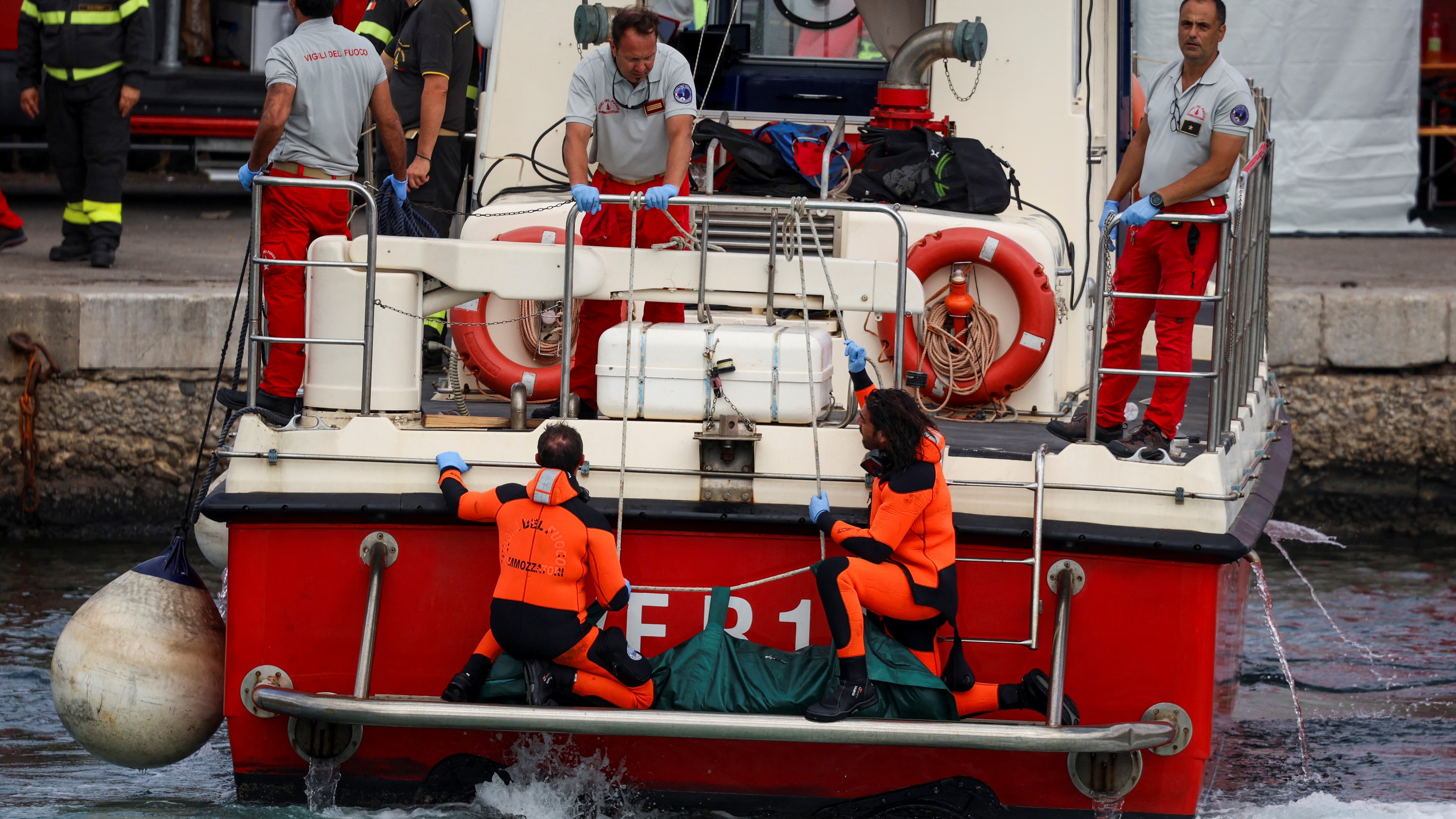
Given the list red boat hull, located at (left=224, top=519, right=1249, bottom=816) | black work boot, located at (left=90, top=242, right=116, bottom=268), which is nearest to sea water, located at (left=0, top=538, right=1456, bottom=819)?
red boat hull, located at (left=224, top=519, right=1249, bottom=816)

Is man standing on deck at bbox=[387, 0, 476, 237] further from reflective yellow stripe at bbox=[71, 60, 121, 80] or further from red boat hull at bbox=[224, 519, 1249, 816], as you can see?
reflective yellow stripe at bbox=[71, 60, 121, 80]

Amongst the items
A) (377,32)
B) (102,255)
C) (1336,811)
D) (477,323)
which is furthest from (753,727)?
(102,255)

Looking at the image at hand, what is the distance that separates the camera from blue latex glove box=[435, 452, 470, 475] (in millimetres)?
4129

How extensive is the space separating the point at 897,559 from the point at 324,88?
248cm

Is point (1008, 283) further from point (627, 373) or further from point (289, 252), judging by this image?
point (289, 252)

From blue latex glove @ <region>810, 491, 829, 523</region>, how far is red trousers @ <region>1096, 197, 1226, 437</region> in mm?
935

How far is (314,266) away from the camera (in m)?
4.20

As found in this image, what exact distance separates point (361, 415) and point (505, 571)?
0.61 meters

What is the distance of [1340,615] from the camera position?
7.50 metres

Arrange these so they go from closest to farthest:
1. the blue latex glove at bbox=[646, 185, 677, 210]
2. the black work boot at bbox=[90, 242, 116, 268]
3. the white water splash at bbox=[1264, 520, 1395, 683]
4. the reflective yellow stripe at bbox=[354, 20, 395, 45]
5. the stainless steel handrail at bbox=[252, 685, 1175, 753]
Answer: the stainless steel handrail at bbox=[252, 685, 1175, 753] → the blue latex glove at bbox=[646, 185, 677, 210] → the reflective yellow stripe at bbox=[354, 20, 395, 45] → the white water splash at bbox=[1264, 520, 1395, 683] → the black work boot at bbox=[90, 242, 116, 268]

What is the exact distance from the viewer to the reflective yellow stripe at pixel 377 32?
6.75m

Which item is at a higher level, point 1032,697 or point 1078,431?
point 1078,431

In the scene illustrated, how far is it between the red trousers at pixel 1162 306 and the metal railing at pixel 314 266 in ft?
6.45

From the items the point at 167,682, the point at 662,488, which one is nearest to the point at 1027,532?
the point at 662,488
